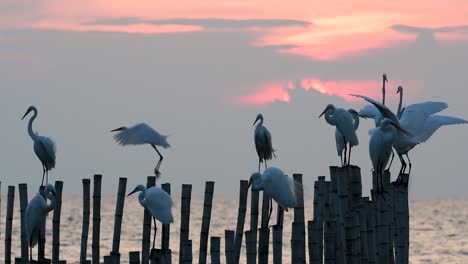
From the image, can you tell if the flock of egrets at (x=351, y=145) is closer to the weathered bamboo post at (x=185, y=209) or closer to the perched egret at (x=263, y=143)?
the weathered bamboo post at (x=185, y=209)

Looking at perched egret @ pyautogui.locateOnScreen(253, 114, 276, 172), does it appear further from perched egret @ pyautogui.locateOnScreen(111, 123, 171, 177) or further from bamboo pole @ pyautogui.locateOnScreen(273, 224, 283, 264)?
bamboo pole @ pyautogui.locateOnScreen(273, 224, 283, 264)

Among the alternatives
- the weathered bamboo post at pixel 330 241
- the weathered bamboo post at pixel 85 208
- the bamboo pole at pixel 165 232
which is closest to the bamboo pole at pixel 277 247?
the weathered bamboo post at pixel 330 241

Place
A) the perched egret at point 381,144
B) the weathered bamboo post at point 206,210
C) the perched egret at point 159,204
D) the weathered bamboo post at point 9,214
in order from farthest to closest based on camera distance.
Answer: the weathered bamboo post at point 9,214, the weathered bamboo post at point 206,210, the perched egret at point 159,204, the perched egret at point 381,144

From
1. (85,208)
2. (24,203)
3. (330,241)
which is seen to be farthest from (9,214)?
(330,241)

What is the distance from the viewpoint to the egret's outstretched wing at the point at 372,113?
49.7 feet

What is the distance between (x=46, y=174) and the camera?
1883 cm

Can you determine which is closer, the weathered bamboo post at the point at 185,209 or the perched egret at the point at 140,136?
the weathered bamboo post at the point at 185,209

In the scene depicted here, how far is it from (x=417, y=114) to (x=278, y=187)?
196 cm

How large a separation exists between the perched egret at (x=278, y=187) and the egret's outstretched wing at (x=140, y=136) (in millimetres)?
4841

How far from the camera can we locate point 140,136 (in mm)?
18641

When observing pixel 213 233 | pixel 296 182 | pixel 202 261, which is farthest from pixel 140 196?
pixel 213 233

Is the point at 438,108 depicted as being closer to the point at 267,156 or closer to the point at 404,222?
the point at 404,222

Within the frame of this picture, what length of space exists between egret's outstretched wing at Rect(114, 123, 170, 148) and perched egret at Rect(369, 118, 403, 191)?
567cm

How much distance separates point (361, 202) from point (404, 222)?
519 millimetres
